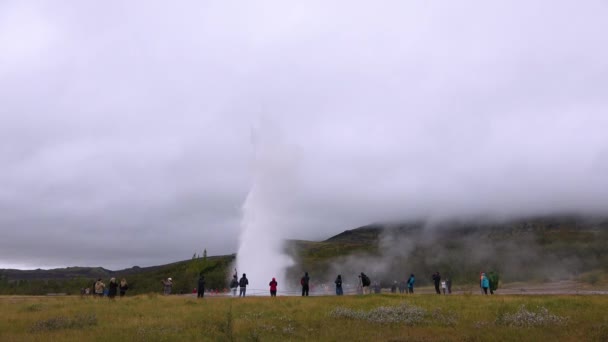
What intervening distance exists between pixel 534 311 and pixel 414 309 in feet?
15.3

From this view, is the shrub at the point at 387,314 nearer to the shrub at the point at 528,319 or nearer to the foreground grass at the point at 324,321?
the foreground grass at the point at 324,321

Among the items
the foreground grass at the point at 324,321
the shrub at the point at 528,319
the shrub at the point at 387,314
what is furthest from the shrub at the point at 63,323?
the shrub at the point at 528,319

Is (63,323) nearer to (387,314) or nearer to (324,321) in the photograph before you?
(324,321)

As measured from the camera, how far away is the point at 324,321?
2092 cm

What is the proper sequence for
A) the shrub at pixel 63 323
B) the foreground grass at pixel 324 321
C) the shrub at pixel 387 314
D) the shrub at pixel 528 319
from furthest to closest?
→ the shrub at pixel 387 314 < the shrub at pixel 63 323 < the shrub at pixel 528 319 < the foreground grass at pixel 324 321

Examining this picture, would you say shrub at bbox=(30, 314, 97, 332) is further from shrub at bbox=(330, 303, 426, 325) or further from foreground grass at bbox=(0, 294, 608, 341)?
shrub at bbox=(330, 303, 426, 325)

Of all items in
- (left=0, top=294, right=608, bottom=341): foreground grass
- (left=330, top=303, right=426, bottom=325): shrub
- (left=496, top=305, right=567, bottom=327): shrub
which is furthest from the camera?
(left=330, top=303, right=426, bottom=325): shrub

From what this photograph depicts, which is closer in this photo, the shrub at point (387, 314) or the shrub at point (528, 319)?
the shrub at point (528, 319)

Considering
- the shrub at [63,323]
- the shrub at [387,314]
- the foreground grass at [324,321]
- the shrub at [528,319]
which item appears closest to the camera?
the foreground grass at [324,321]

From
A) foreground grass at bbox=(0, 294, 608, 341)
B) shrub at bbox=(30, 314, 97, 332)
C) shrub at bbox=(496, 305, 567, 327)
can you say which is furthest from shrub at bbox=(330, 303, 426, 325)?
shrub at bbox=(30, 314, 97, 332)

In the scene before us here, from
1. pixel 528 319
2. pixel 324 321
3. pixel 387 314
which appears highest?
pixel 387 314

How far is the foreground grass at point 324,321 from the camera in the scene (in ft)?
57.9

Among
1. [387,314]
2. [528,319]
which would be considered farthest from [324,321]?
[528,319]

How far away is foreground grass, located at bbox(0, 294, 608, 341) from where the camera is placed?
17641mm
